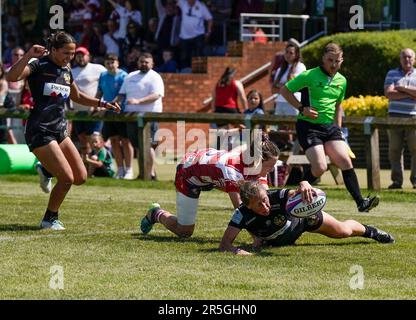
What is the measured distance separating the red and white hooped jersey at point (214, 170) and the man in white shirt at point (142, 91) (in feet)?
25.8

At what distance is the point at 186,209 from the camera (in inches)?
463

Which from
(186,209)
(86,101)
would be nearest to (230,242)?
(186,209)

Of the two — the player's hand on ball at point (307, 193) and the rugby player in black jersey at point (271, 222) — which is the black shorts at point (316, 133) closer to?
the rugby player in black jersey at point (271, 222)

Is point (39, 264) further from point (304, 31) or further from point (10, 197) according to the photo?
point (304, 31)

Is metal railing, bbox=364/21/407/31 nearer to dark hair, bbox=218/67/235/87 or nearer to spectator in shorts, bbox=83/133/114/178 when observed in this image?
dark hair, bbox=218/67/235/87

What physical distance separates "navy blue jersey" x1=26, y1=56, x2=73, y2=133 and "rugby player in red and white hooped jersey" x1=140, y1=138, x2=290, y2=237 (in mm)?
→ 1360

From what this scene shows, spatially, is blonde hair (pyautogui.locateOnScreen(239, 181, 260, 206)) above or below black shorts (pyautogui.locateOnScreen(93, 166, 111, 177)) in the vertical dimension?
above

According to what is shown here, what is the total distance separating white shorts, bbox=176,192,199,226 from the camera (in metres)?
11.7

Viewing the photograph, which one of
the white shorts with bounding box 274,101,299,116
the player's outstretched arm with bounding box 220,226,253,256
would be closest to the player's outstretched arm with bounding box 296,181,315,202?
the player's outstretched arm with bounding box 220,226,253,256

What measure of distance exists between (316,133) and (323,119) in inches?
7.4

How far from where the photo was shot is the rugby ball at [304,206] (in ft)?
34.6

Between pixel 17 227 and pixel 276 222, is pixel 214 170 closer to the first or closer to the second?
pixel 276 222

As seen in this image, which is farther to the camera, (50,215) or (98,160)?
(98,160)

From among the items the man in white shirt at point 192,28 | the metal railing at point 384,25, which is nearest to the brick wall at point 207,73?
the man in white shirt at point 192,28
